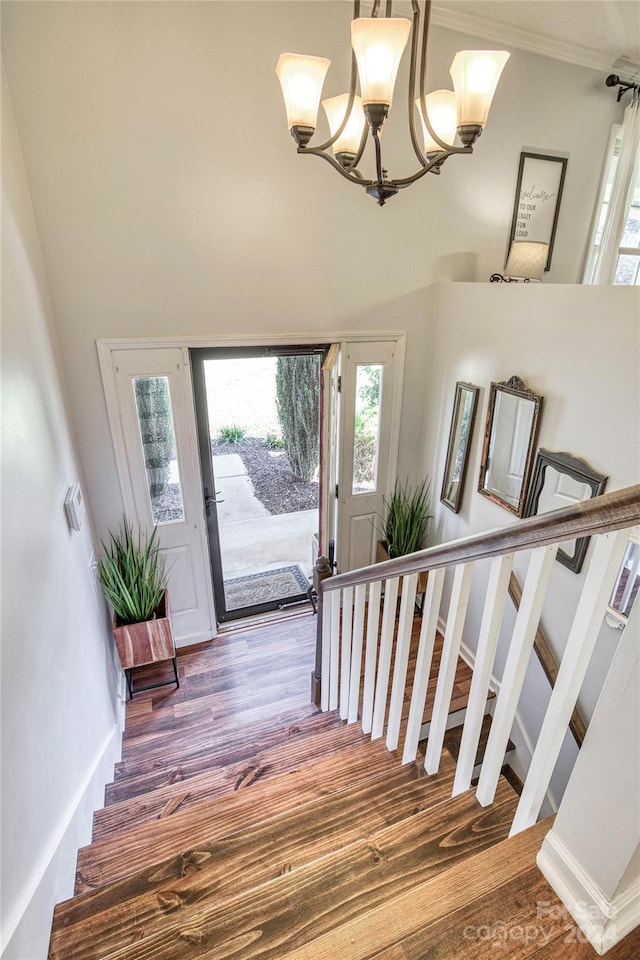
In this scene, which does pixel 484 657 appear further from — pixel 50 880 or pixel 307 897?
pixel 50 880

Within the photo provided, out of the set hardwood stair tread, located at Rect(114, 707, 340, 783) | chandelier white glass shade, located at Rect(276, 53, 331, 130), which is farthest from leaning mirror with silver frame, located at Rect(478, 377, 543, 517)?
chandelier white glass shade, located at Rect(276, 53, 331, 130)

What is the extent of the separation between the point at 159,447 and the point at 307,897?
2.47 m

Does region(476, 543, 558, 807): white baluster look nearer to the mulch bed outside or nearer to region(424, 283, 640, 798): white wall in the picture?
region(424, 283, 640, 798): white wall

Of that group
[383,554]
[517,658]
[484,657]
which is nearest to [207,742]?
[383,554]

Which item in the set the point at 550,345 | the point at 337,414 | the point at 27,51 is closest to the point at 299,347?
the point at 337,414

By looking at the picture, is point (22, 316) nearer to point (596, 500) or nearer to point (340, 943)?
point (596, 500)

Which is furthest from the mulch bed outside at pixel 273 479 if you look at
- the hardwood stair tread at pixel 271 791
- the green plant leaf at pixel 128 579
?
the hardwood stair tread at pixel 271 791

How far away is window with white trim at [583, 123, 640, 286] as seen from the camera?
3.20 m

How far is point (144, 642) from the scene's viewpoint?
9.53ft

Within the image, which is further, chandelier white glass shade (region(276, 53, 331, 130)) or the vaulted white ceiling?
the vaulted white ceiling

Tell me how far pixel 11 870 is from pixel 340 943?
81cm

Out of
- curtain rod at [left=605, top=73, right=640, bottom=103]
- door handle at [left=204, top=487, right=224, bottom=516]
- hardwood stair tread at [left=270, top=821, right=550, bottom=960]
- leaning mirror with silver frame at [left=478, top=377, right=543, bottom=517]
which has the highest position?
curtain rod at [left=605, top=73, right=640, bottom=103]

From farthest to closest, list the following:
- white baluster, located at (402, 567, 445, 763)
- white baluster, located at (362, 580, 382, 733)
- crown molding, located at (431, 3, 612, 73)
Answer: crown molding, located at (431, 3, 612, 73) < white baluster, located at (362, 580, 382, 733) < white baluster, located at (402, 567, 445, 763)

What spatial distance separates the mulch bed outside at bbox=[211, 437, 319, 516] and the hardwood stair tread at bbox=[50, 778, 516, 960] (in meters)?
3.14
